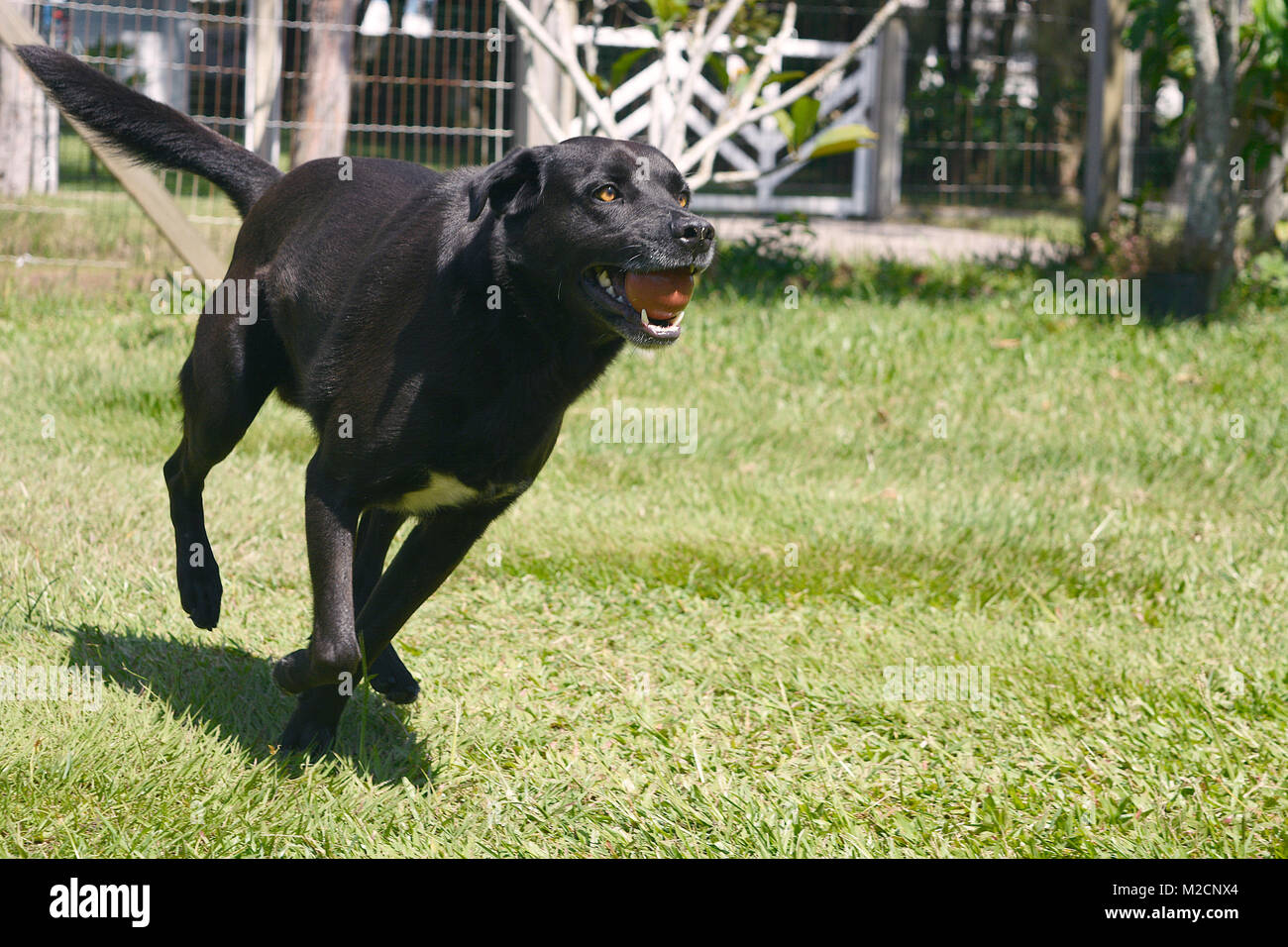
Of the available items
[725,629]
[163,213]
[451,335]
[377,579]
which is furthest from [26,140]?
[451,335]

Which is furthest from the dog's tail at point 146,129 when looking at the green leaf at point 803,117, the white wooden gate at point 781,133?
the white wooden gate at point 781,133

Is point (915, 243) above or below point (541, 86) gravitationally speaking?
below

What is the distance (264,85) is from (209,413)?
5.48 metres

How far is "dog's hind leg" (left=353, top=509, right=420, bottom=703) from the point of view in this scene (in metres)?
3.11

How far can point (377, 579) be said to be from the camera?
10.7 ft

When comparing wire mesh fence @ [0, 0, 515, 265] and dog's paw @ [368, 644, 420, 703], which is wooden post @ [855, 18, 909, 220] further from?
dog's paw @ [368, 644, 420, 703]

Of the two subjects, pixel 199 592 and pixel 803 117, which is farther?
pixel 803 117

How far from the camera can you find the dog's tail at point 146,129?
334 cm

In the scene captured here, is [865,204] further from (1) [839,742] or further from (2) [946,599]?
(1) [839,742]

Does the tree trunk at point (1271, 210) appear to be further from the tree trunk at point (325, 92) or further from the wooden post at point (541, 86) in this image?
the tree trunk at point (325, 92)

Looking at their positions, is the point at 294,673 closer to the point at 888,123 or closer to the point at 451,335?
the point at 451,335

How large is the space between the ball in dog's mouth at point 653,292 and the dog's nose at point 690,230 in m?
0.06

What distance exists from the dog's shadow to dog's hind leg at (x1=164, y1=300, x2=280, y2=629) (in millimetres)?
138

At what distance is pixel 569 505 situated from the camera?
4805mm
